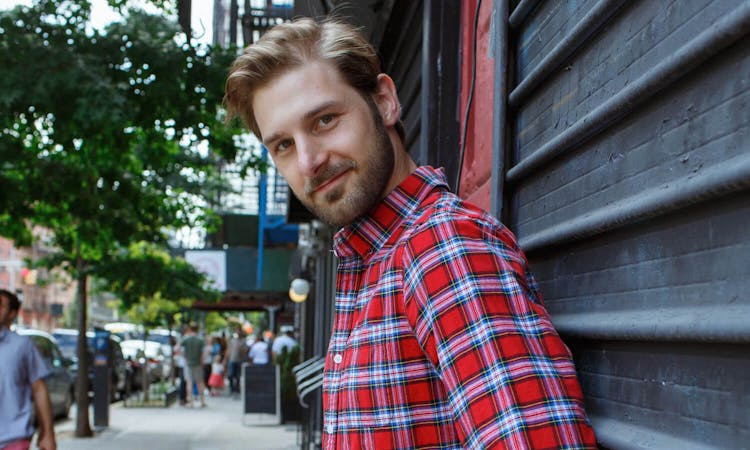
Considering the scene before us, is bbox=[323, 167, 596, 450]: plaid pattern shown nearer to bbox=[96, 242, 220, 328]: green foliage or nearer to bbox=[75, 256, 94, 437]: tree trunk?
bbox=[75, 256, 94, 437]: tree trunk

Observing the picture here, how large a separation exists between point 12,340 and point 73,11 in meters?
4.09

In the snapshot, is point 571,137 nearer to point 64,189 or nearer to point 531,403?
point 531,403

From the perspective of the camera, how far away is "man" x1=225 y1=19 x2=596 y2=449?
4.47 feet

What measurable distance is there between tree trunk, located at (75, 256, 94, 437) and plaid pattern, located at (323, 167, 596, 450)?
14697mm

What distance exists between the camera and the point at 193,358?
76.0ft

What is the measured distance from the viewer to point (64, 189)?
11.4m

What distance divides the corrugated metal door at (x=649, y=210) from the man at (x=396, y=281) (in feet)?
0.51

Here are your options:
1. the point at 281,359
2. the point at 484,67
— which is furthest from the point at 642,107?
the point at 281,359

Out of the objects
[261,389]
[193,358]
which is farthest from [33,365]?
[193,358]

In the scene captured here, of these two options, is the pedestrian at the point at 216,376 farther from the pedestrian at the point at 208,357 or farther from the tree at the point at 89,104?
the tree at the point at 89,104

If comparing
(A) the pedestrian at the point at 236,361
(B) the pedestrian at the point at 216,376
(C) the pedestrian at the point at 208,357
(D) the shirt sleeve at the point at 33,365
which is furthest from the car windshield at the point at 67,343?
(D) the shirt sleeve at the point at 33,365

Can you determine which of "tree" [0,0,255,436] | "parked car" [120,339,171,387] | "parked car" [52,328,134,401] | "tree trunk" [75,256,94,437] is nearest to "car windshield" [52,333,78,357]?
"parked car" [52,328,134,401]

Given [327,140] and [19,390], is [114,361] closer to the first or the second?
[19,390]

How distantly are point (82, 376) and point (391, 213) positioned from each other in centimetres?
1486
